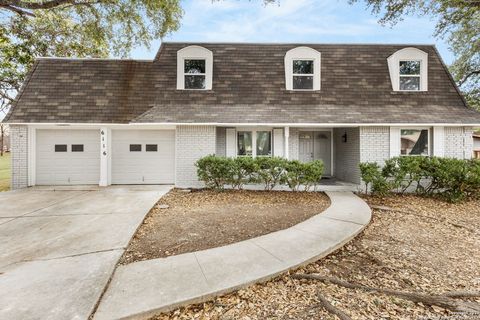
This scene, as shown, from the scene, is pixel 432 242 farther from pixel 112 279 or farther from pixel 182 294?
pixel 112 279

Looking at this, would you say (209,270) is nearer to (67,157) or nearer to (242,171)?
(242,171)

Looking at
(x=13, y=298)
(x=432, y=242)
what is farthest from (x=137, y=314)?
(x=432, y=242)

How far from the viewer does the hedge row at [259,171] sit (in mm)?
8664

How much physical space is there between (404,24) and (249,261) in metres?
12.5

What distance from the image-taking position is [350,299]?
2.96 metres

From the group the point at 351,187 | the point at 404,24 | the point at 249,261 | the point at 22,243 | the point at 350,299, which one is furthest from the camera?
the point at 404,24

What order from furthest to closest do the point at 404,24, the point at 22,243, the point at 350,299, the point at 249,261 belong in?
the point at 404,24
the point at 22,243
the point at 249,261
the point at 350,299

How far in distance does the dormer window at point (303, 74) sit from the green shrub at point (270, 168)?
4135mm

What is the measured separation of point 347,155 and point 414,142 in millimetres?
2594

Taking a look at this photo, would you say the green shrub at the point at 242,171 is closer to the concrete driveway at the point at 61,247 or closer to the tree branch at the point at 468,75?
the concrete driveway at the point at 61,247

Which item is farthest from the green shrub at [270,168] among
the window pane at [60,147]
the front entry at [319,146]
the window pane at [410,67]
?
the window pane at [60,147]

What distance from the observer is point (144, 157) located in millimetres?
10477

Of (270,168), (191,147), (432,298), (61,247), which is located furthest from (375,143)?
(61,247)

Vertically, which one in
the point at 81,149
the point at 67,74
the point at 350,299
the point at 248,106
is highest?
the point at 67,74
